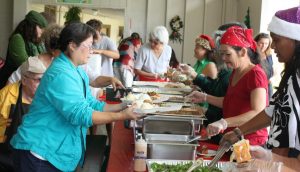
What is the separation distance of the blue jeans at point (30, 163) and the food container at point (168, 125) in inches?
16.1

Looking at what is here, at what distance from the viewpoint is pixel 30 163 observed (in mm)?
1604

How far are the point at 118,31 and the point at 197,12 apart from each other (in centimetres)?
157

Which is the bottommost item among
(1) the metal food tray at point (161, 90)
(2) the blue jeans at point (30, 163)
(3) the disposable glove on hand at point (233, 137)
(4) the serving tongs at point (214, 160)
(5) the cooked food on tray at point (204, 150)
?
(2) the blue jeans at point (30, 163)

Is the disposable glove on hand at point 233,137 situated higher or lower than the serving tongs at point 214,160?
higher

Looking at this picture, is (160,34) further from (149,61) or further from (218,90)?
(218,90)

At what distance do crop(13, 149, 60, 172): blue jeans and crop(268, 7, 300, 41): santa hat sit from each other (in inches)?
39.0

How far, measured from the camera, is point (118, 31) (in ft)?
24.8

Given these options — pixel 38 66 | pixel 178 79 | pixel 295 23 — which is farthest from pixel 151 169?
pixel 178 79

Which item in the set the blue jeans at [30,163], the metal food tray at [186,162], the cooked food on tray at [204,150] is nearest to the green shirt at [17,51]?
the blue jeans at [30,163]

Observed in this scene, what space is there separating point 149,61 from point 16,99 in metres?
2.06

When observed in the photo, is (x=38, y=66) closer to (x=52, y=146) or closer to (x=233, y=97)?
(x=52, y=146)

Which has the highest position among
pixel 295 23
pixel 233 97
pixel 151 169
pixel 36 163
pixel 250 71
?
pixel 295 23

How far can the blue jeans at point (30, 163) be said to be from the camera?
1.60 meters

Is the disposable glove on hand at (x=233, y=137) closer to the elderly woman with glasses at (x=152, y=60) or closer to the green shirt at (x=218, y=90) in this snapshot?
the green shirt at (x=218, y=90)
